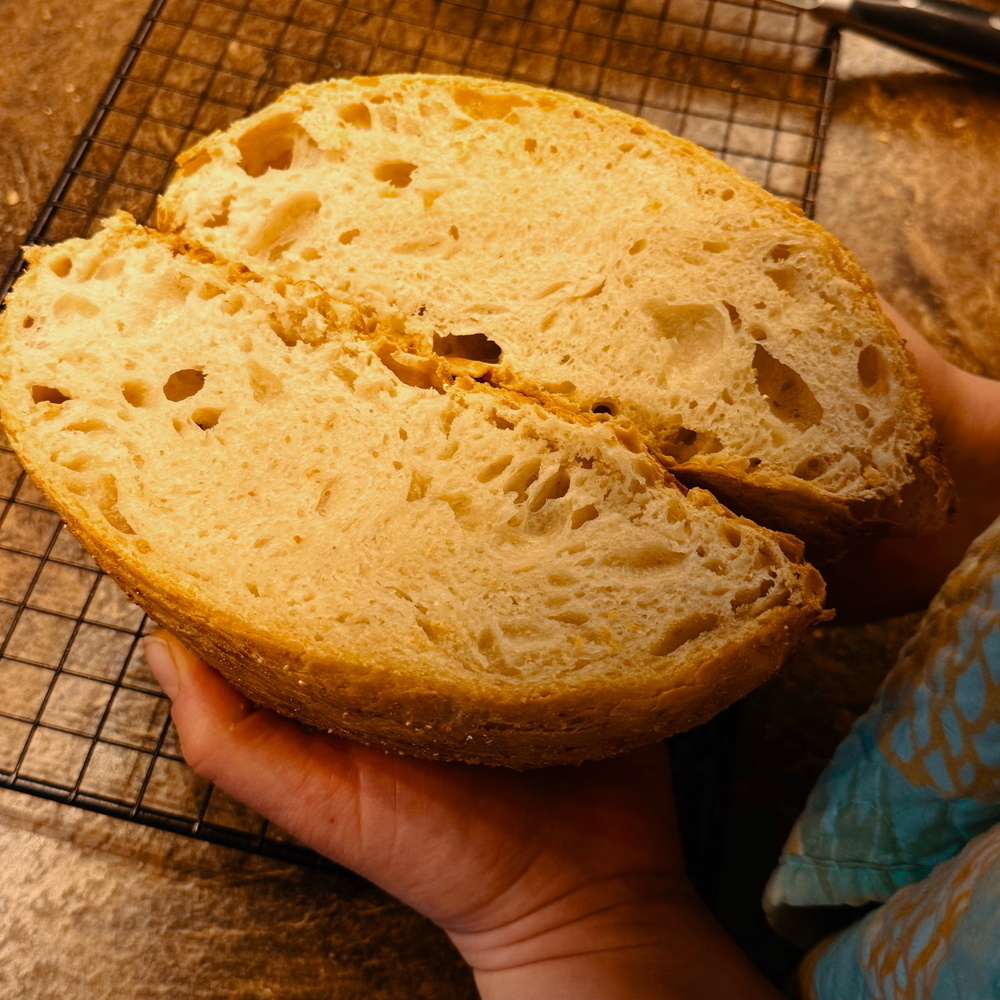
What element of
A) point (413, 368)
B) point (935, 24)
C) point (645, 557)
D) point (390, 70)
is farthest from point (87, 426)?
point (935, 24)

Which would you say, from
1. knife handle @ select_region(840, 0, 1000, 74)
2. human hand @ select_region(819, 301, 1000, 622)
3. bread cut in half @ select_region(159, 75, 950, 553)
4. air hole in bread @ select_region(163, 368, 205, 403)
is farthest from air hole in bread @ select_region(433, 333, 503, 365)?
knife handle @ select_region(840, 0, 1000, 74)

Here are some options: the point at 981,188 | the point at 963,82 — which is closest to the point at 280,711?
the point at 981,188

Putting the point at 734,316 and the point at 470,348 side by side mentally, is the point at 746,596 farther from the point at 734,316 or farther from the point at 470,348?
the point at 470,348

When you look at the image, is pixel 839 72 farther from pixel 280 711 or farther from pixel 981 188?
pixel 280 711

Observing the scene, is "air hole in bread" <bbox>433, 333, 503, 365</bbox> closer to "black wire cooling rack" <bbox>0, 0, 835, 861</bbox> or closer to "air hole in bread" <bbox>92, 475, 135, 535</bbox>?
"air hole in bread" <bbox>92, 475, 135, 535</bbox>

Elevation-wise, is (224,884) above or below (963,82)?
below

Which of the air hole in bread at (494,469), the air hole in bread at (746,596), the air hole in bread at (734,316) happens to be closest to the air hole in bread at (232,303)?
the air hole in bread at (494,469)
